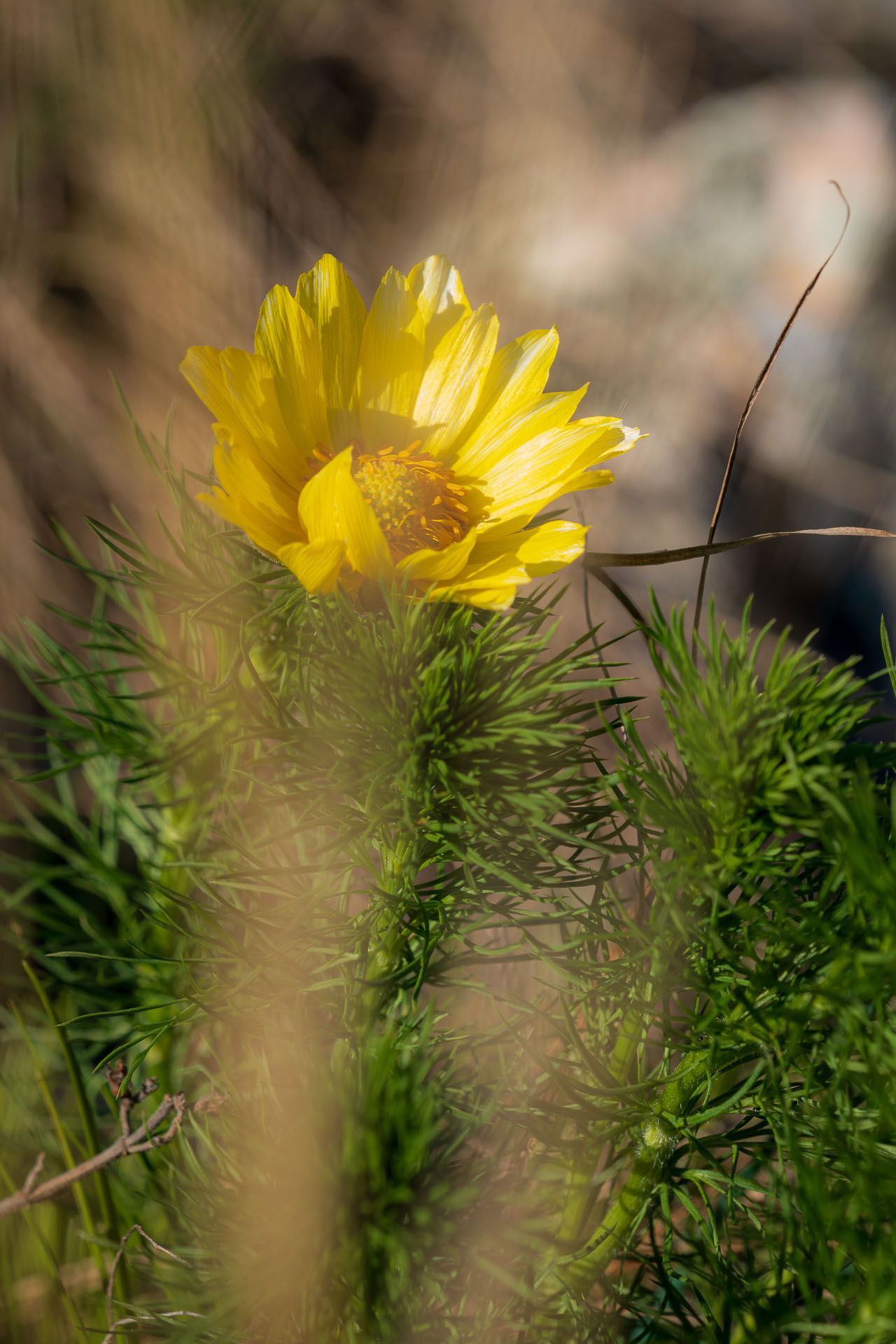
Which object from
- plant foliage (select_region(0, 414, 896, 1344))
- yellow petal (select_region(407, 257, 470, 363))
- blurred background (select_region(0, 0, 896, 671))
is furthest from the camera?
blurred background (select_region(0, 0, 896, 671))

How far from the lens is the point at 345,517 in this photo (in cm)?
30

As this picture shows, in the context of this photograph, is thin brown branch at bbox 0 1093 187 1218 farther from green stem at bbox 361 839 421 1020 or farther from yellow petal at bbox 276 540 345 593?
yellow petal at bbox 276 540 345 593

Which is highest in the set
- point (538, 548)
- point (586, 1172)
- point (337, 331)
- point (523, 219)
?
point (523, 219)

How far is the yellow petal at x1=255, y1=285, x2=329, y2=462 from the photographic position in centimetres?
35

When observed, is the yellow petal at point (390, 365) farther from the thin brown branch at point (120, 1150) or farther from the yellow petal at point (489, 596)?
the thin brown branch at point (120, 1150)

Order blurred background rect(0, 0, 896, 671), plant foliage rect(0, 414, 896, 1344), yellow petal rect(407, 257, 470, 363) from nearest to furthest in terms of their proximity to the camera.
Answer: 1. plant foliage rect(0, 414, 896, 1344)
2. yellow petal rect(407, 257, 470, 363)
3. blurred background rect(0, 0, 896, 671)

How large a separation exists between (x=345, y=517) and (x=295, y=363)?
0.10m

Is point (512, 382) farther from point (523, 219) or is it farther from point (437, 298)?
point (523, 219)

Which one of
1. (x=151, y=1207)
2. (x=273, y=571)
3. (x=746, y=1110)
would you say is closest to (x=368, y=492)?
(x=273, y=571)

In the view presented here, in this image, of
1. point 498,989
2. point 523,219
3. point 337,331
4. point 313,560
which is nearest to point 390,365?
point 337,331

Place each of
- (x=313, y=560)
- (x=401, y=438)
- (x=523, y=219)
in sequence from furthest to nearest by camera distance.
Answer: (x=523, y=219)
(x=401, y=438)
(x=313, y=560)

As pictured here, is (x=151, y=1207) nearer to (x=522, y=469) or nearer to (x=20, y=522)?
(x=522, y=469)

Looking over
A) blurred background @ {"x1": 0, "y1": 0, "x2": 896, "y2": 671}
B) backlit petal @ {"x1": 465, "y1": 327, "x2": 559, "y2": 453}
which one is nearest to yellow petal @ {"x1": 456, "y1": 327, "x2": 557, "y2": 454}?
backlit petal @ {"x1": 465, "y1": 327, "x2": 559, "y2": 453}

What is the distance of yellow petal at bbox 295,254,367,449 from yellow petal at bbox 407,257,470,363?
24mm
